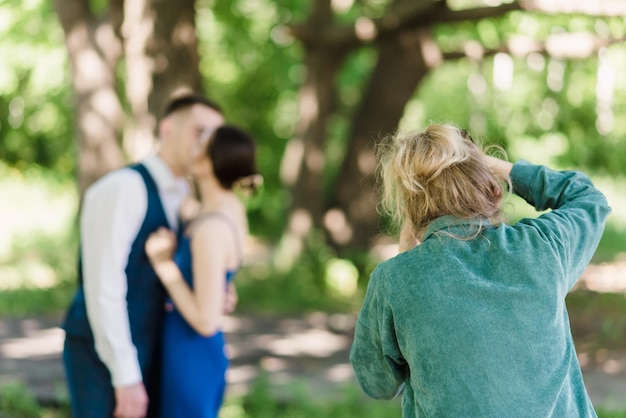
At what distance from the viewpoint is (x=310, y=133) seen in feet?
37.6

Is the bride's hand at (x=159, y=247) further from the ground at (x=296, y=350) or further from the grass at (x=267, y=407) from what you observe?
the ground at (x=296, y=350)

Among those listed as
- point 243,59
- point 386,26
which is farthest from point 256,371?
point 243,59

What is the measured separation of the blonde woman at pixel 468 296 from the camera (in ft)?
6.44

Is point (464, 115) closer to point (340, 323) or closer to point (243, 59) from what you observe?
point (243, 59)

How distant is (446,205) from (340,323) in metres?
7.30

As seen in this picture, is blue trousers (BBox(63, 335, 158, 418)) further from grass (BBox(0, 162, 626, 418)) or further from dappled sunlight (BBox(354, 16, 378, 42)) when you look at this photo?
dappled sunlight (BBox(354, 16, 378, 42))

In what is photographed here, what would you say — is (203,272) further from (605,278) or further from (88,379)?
(605,278)

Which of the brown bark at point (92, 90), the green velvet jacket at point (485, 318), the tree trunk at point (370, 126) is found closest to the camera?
the green velvet jacket at point (485, 318)

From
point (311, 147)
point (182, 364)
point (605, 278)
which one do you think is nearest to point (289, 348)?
point (311, 147)

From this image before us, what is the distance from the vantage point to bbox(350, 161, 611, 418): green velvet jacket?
196cm

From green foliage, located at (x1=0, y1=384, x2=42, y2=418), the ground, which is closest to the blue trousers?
green foliage, located at (x1=0, y1=384, x2=42, y2=418)

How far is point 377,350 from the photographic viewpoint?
85.0 inches

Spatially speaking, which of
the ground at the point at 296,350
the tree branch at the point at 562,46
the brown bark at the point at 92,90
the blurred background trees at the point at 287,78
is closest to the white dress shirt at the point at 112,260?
the blurred background trees at the point at 287,78

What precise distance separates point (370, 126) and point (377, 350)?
936 cm
